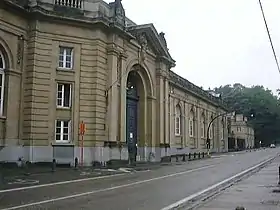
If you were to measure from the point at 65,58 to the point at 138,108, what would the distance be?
13.1 metres

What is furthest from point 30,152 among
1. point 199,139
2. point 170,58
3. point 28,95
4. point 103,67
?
point 199,139

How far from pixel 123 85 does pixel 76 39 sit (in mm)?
6307

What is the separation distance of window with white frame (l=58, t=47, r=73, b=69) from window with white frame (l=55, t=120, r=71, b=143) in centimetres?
425

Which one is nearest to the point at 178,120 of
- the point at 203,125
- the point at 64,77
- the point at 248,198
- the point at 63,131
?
the point at 203,125

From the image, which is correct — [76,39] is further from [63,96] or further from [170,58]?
[170,58]

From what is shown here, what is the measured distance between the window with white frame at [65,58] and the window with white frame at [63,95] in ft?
4.79

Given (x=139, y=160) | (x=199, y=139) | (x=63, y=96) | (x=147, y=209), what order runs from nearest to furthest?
(x=147, y=209), (x=63, y=96), (x=139, y=160), (x=199, y=139)

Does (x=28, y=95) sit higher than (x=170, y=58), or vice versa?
(x=170, y=58)

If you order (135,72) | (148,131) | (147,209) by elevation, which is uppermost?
(135,72)

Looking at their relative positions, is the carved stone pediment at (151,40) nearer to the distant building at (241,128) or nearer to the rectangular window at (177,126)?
the rectangular window at (177,126)

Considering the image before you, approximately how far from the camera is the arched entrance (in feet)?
142

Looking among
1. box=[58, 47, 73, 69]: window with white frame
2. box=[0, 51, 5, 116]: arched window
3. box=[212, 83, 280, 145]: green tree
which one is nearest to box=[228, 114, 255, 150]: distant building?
box=[212, 83, 280, 145]: green tree

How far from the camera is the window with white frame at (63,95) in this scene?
109 feet

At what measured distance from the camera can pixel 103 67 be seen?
3550 centimetres
